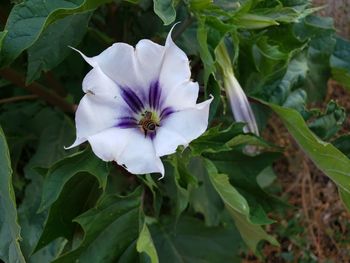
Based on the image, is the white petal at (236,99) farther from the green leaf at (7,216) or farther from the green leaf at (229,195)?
the green leaf at (7,216)

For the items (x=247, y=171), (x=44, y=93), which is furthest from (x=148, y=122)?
(x=44, y=93)

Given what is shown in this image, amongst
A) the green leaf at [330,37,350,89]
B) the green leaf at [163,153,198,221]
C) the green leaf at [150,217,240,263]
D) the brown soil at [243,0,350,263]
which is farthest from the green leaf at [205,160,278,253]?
the brown soil at [243,0,350,263]

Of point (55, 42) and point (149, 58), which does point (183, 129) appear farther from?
point (55, 42)

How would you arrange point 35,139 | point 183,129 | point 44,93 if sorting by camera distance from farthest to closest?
point 35,139 → point 44,93 → point 183,129

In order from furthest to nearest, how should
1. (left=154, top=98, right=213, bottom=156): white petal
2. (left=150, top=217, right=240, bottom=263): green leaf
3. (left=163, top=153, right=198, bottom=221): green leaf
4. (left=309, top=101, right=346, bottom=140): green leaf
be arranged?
(left=150, top=217, right=240, bottom=263): green leaf, (left=309, top=101, right=346, bottom=140): green leaf, (left=163, top=153, right=198, bottom=221): green leaf, (left=154, top=98, right=213, bottom=156): white petal

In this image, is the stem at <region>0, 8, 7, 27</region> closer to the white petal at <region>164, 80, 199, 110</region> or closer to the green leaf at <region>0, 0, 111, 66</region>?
the green leaf at <region>0, 0, 111, 66</region>
